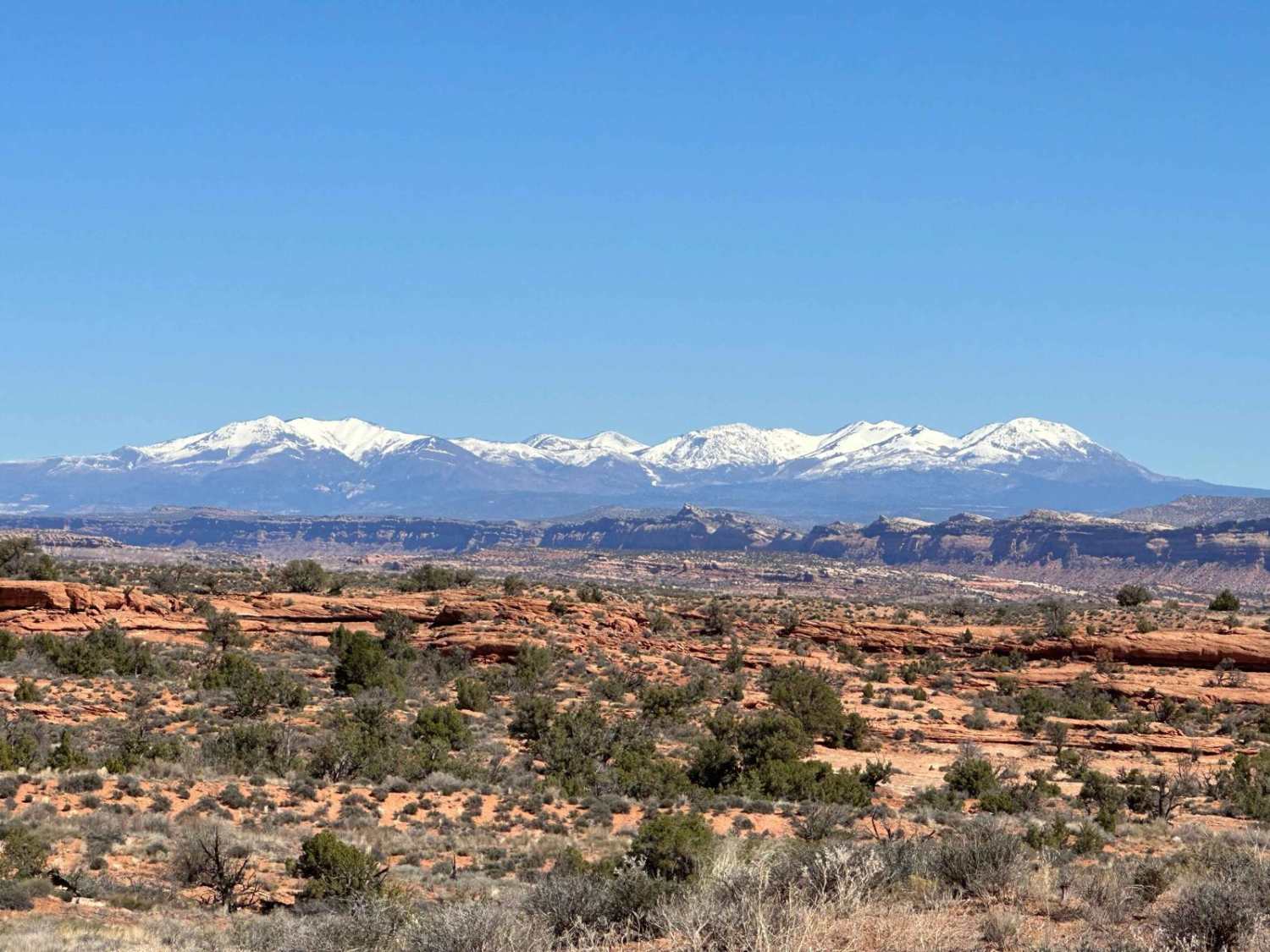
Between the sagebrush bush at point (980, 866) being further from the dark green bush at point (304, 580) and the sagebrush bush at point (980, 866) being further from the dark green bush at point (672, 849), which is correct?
the dark green bush at point (304, 580)

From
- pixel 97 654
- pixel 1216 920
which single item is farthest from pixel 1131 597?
pixel 1216 920

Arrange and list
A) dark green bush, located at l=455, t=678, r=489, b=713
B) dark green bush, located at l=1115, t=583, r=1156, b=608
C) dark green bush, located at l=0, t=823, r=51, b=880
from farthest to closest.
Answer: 1. dark green bush, located at l=1115, t=583, r=1156, b=608
2. dark green bush, located at l=455, t=678, r=489, b=713
3. dark green bush, located at l=0, t=823, r=51, b=880

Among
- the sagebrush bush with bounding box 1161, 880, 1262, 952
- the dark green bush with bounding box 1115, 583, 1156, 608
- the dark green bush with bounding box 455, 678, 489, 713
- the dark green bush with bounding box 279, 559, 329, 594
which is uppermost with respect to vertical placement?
the sagebrush bush with bounding box 1161, 880, 1262, 952

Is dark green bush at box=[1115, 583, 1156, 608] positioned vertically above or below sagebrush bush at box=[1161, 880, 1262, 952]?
below

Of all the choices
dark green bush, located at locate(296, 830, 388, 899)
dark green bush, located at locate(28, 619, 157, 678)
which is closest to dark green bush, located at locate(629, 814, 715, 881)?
dark green bush, located at locate(296, 830, 388, 899)

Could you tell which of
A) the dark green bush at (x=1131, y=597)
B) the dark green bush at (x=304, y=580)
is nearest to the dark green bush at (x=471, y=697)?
the dark green bush at (x=304, y=580)

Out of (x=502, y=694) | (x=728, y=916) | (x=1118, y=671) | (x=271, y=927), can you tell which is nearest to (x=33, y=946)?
(x=271, y=927)

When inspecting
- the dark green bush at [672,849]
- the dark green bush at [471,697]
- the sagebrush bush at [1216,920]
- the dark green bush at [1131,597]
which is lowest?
the dark green bush at [471,697]

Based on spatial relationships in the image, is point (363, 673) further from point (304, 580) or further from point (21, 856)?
point (304, 580)

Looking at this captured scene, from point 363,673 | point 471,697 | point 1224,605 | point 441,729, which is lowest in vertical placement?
point 471,697

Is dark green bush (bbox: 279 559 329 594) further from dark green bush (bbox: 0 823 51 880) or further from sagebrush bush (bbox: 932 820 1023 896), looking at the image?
sagebrush bush (bbox: 932 820 1023 896)

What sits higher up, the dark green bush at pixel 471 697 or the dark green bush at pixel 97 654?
the dark green bush at pixel 97 654

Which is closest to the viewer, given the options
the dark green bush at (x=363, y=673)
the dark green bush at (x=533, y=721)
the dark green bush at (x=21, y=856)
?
the dark green bush at (x=21, y=856)

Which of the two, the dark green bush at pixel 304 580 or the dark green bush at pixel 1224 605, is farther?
the dark green bush at pixel 1224 605
